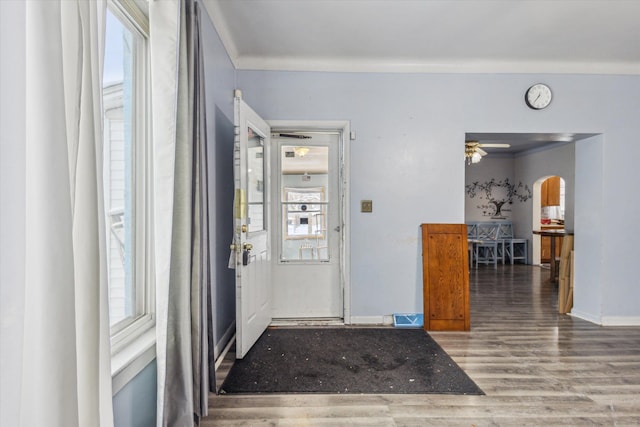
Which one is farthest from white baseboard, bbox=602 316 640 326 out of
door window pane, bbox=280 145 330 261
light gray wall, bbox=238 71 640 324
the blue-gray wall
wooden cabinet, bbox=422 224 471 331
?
the blue-gray wall

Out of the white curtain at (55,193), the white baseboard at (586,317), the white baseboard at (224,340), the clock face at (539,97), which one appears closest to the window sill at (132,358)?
the white curtain at (55,193)

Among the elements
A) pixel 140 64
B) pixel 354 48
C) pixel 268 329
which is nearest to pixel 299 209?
pixel 268 329

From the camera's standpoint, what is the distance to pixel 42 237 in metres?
0.78

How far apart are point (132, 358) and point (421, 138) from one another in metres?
3.16

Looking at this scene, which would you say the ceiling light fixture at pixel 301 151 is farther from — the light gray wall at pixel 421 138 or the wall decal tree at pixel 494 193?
the wall decal tree at pixel 494 193

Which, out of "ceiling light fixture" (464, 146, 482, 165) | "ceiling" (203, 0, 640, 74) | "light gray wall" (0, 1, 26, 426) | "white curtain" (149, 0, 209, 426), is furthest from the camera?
"ceiling light fixture" (464, 146, 482, 165)

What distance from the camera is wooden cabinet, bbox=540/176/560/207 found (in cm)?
795

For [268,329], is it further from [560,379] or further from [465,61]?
[465,61]

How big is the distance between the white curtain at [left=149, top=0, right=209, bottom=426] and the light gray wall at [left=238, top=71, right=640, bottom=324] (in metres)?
1.89

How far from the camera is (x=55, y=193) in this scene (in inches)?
31.4

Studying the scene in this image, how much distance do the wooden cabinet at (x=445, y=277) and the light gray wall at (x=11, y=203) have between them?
3.30 m

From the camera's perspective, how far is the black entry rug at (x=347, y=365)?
7.61 ft

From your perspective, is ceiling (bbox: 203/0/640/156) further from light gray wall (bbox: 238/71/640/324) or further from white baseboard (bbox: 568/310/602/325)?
white baseboard (bbox: 568/310/602/325)

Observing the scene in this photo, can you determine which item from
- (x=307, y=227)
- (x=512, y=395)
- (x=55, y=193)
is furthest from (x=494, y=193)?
(x=55, y=193)
